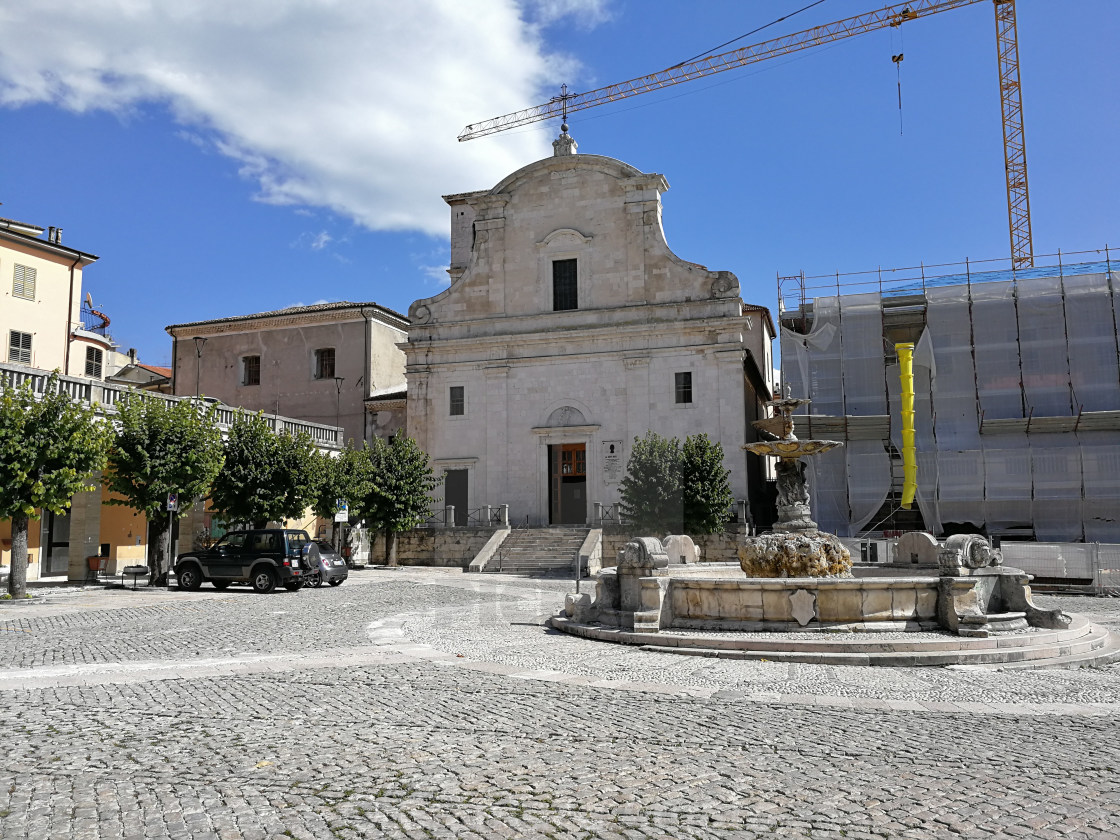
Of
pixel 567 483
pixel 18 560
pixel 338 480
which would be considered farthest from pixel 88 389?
pixel 567 483

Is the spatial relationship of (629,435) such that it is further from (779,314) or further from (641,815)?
(641,815)

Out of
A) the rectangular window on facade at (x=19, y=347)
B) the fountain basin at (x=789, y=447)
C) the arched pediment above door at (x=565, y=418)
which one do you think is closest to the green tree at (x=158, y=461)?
the rectangular window on facade at (x=19, y=347)

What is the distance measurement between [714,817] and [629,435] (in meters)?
30.2

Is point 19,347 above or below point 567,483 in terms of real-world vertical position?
above

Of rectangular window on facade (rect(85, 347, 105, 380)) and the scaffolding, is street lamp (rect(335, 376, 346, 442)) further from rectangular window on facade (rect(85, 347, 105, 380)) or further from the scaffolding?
the scaffolding

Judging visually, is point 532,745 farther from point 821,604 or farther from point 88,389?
point 88,389

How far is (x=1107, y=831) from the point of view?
14.9 ft

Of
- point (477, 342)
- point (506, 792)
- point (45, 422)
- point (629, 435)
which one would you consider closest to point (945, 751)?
point (506, 792)

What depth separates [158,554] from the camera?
22.7 m

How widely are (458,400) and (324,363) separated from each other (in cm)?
855

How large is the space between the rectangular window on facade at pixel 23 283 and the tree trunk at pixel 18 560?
16.2m

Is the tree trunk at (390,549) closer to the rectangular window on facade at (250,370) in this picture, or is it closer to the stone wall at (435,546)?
the stone wall at (435,546)

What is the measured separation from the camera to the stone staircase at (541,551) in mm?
29031

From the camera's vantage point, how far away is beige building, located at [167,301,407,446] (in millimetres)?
41031
